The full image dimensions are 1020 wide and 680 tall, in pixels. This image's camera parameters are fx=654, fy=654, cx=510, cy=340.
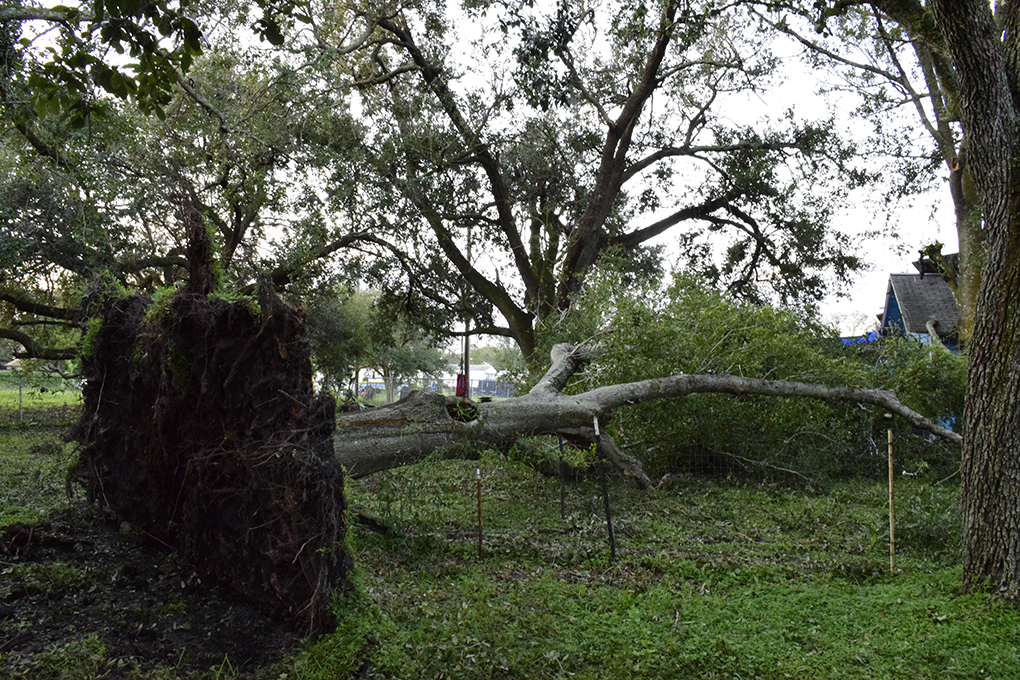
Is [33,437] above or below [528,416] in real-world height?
below

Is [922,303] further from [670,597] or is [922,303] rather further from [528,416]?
[670,597]

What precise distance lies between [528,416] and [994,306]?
4.22 metres

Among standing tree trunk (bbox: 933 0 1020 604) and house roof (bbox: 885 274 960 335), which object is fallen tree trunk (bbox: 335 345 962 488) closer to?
standing tree trunk (bbox: 933 0 1020 604)

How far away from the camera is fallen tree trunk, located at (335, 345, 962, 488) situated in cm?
593

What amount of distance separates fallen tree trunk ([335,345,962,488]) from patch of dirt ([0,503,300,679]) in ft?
5.51

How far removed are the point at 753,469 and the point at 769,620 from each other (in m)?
5.38

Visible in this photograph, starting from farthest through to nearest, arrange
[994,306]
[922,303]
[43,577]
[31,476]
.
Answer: [922,303], [31,476], [994,306], [43,577]

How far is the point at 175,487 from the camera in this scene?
13.8ft

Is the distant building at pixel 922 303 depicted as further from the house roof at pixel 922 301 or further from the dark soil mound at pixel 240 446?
the dark soil mound at pixel 240 446

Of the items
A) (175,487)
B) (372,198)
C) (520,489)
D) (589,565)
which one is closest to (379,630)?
(175,487)

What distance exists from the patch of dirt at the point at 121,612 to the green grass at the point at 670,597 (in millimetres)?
439

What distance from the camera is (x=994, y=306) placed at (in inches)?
177

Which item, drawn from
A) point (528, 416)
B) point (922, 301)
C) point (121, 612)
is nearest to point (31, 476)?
point (121, 612)

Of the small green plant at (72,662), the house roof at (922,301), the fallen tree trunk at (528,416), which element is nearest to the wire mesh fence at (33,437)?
the small green plant at (72,662)
